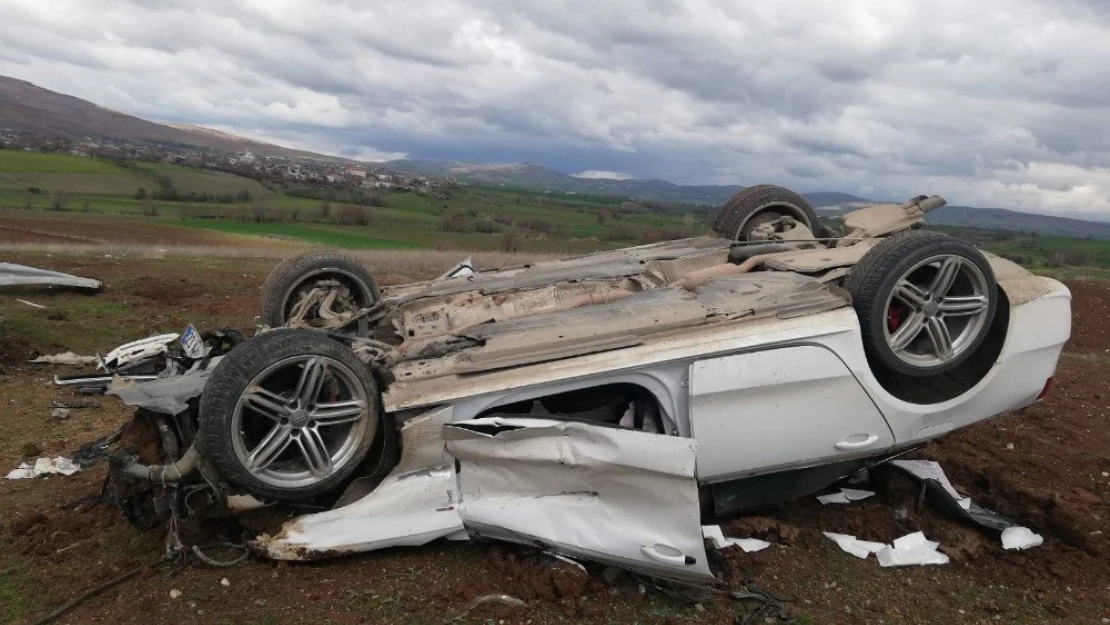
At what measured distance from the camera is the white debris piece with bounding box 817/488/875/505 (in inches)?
186

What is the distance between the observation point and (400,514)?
12.0 ft

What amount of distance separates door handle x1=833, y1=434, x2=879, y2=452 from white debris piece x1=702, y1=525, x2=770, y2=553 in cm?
70

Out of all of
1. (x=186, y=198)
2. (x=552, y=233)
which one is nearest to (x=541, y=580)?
(x=552, y=233)

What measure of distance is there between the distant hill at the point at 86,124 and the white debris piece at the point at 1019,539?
12101 centimetres

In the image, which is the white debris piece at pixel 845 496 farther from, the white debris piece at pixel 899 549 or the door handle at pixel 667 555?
the door handle at pixel 667 555

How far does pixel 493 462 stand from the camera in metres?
3.66

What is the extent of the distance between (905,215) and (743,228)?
1.31 m

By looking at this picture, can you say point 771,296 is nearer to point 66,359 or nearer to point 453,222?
point 66,359

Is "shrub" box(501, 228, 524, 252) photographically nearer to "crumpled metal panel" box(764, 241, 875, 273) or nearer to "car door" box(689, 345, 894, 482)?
"crumpled metal panel" box(764, 241, 875, 273)

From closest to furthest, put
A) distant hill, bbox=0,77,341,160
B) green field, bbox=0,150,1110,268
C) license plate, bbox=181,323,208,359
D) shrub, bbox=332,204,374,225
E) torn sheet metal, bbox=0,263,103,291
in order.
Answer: license plate, bbox=181,323,208,359 → torn sheet metal, bbox=0,263,103,291 → green field, bbox=0,150,1110,268 → shrub, bbox=332,204,374,225 → distant hill, bbox=0,77,341,160

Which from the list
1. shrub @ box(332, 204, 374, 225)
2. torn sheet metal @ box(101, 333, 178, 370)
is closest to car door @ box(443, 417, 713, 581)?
torn sheet metal @ box(101, 333, 178, 370)

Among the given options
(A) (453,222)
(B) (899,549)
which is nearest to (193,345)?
(B) (899,549)

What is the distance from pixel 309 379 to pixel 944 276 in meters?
3.49

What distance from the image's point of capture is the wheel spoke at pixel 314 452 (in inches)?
145
